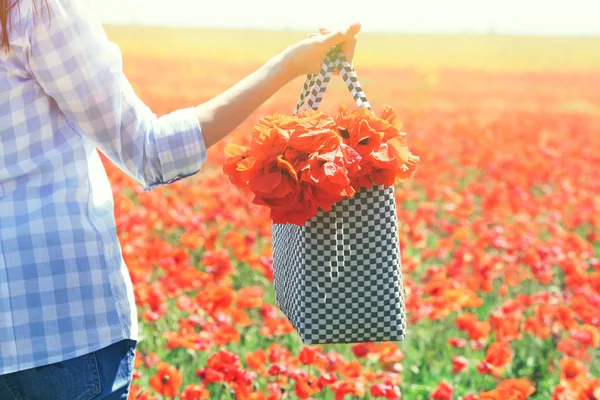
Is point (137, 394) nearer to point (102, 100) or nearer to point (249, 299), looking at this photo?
point (249, 299)

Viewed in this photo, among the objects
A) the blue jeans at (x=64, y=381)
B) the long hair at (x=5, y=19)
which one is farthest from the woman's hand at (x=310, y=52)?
the blue jeans at (x=64, y=381)

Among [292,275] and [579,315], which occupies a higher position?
[292,275]

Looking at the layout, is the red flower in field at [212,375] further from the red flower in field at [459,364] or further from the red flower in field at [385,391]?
the red flower in field at [459,364]

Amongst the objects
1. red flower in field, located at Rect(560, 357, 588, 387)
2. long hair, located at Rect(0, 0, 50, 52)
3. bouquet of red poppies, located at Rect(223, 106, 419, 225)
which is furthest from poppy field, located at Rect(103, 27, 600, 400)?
long hair, located at Rect(0, 0, 50, 52)

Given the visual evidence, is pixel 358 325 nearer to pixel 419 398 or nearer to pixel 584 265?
pixel 419 398

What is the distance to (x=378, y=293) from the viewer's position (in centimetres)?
191

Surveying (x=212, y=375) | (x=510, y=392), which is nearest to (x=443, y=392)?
(x=510, y=392)

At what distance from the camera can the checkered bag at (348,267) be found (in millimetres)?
1851

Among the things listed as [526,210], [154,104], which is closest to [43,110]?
[526,210]

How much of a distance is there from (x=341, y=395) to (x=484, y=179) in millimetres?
5559

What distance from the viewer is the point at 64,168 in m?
1.54

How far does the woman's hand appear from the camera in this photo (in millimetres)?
1736

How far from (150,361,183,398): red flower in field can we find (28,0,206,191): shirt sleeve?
128cm

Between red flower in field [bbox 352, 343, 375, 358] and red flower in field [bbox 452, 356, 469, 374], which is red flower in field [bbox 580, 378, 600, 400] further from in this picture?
red flower in field [bbox 352, 343, 375, 358]
